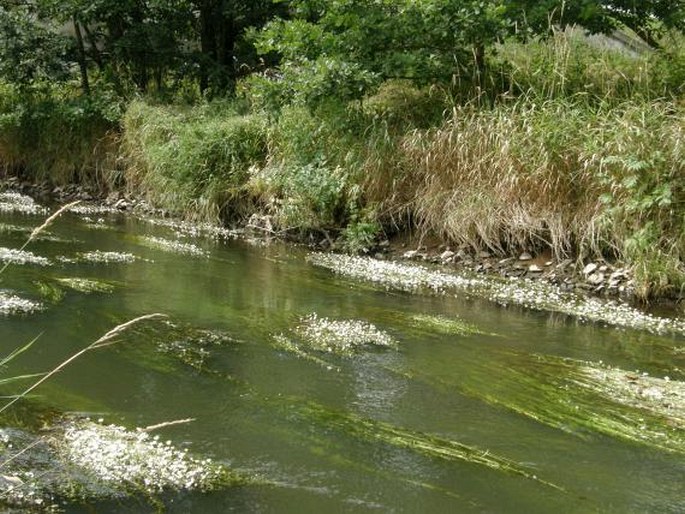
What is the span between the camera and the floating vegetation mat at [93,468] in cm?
305

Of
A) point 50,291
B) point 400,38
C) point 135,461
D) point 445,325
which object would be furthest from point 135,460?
point 400,38

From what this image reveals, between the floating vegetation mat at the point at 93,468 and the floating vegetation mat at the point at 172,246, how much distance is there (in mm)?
6160

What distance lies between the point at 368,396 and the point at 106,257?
530cm

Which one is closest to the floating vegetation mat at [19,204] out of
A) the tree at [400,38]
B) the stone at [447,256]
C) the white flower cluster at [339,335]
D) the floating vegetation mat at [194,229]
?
the floating vegetation mat at [194,229]

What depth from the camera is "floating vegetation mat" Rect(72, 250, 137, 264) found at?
8.60 metres

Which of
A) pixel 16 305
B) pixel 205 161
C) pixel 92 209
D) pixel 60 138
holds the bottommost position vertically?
pixel 92 209

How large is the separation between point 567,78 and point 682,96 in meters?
1.60

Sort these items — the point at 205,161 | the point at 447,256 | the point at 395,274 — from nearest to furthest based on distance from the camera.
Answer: the point at 395,274, the point at 447,256, the point at 205,161

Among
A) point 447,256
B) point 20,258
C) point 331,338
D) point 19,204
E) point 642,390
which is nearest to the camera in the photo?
point 642,390

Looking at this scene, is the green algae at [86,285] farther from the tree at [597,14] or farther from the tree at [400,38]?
the tree at [597,14]

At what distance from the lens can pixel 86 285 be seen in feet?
23.4

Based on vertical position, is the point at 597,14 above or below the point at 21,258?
above

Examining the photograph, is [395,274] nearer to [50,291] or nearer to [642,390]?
[50,291]

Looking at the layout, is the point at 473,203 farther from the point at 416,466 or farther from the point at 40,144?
Result: the point at 40,144
